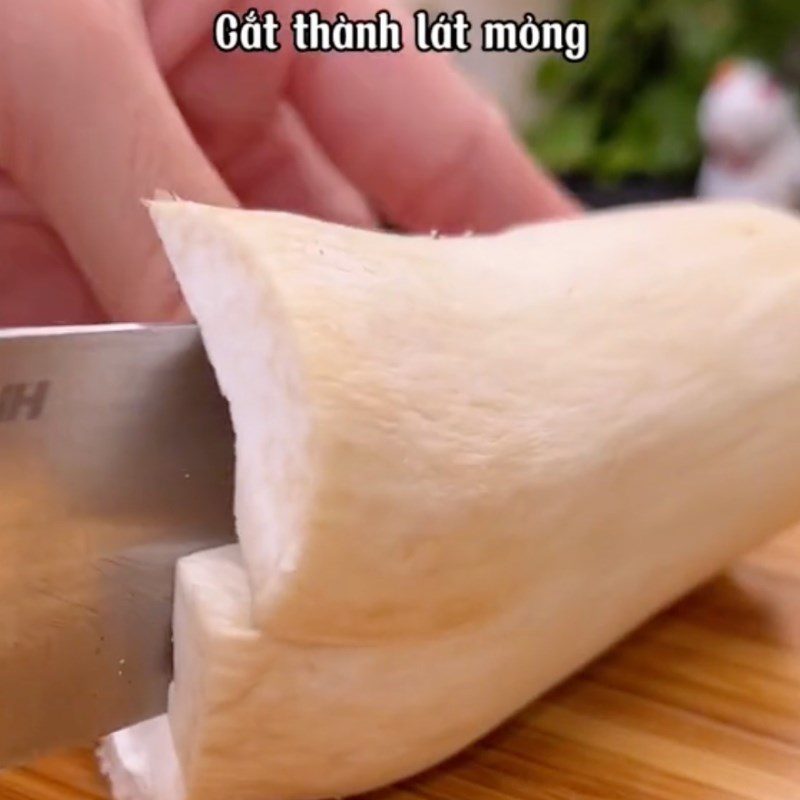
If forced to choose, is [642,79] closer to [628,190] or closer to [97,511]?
[628,190]

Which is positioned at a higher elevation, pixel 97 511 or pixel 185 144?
pixel 185 144

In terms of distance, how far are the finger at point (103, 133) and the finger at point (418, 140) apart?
264 millimetres

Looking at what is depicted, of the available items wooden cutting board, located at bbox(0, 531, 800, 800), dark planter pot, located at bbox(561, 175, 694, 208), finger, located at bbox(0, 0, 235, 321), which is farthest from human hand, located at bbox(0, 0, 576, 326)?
dark planter pot, located at bbox(561, 175, 694, 208)

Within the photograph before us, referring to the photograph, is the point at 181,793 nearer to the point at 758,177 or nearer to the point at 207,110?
the point at 207,110

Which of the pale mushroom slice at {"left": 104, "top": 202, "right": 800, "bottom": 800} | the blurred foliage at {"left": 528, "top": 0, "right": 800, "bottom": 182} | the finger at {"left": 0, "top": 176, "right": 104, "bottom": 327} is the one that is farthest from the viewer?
the blurred foliage at {"left": 528, "top": 0, "right": 800, "bottom": 182}

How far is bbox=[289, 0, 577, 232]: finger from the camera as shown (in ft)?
3.13

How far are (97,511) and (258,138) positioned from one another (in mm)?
450

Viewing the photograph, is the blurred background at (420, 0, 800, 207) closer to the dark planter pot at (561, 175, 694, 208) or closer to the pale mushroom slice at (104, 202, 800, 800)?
the dark planter pot at (561, 175, 694, 208)

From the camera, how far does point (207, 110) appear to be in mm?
887

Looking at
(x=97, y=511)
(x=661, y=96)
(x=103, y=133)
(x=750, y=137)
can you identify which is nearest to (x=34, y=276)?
(x=103, y=133)

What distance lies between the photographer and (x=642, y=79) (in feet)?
7.04

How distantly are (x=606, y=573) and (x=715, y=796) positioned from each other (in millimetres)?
150

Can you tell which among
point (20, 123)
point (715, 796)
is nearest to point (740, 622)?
point (715, 796)

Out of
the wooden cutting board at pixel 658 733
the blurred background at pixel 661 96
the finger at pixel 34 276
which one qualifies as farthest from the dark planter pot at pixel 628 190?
the finger at pixel 34 276
